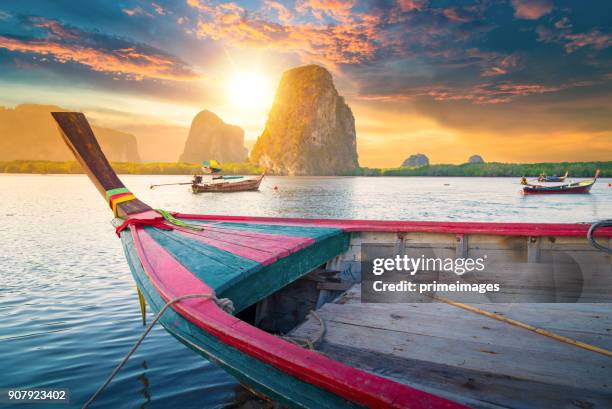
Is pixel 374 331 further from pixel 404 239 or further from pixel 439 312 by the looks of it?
pixel 404 239

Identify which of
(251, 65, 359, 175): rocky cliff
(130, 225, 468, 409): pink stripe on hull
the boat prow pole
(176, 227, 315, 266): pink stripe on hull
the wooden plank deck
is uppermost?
(251, 65, 359, 175): rocky cliff

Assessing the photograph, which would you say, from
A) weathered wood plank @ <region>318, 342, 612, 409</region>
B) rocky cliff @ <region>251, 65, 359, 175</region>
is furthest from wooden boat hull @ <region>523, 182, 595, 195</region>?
rocky cliff @ <region>251, 65, 359, 175</region>

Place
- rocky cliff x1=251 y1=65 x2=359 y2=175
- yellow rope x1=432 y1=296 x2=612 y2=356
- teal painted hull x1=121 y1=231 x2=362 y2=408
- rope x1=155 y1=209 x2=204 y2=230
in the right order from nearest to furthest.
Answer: teal painted hull x1=121 y1=231 x2=362 y2=408
yellow rope x1=432 y1=296 x2=612 y2=356
rope x1=155 y1=209 x2=204 y2=230
rocky cliff x1=251 y1=65 x2=359 y2=175

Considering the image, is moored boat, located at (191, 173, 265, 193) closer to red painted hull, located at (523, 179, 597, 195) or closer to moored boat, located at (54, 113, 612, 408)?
red painted hull, located at (523, 179, 597, 195)

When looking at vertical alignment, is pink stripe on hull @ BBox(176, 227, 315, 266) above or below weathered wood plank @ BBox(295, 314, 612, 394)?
above

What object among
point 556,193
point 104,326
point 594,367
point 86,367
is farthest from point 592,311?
point 556,193

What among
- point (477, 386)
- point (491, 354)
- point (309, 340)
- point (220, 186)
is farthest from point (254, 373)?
point (220, 186)

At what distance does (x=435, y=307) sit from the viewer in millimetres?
3637

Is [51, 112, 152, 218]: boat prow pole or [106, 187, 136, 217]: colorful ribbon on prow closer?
[106, 187, 136, 217]: colorful ribbon on prow

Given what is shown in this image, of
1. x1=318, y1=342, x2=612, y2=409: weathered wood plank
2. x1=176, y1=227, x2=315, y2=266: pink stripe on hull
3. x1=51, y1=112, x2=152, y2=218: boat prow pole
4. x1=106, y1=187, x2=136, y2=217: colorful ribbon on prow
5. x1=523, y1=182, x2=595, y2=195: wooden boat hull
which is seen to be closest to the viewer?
x1=318, y1=342, x2=612, y2=409: weathered wood plank

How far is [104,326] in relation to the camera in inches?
243

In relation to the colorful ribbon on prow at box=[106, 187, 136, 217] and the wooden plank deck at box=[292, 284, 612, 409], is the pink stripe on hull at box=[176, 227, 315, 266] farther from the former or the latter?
the colorful ribbon on prow at box=[106, 187, 136, 217]

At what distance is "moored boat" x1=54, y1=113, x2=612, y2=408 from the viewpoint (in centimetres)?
174

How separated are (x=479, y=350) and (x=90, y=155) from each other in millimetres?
6370
